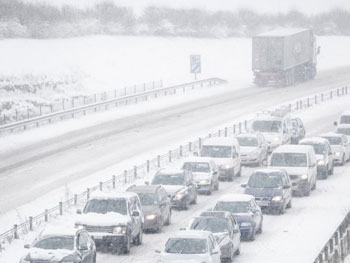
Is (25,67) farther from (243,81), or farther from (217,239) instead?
(217,239)

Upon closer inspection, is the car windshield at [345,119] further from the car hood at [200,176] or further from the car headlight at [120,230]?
the car headlight at [120,230]

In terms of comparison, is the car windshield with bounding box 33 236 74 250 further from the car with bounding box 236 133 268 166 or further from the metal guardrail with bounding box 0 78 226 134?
the metal guardrail with bounding box 0 78 226 134

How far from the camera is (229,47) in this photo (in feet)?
401

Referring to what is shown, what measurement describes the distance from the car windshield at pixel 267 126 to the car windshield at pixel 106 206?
22912 millimetres

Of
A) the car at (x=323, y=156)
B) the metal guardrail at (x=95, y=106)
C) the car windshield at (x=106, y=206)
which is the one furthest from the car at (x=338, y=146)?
the car windshield at (x=106, y=206)

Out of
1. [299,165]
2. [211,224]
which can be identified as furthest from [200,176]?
[211,224]

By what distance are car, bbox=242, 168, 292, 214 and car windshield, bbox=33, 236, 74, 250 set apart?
1225 centimetres

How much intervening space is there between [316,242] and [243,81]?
60803 mm

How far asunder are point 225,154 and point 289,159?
3997 mm

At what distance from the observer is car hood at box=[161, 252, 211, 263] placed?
90.1ft

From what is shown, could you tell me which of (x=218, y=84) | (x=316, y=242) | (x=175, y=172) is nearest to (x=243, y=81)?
(x=218, y=84)

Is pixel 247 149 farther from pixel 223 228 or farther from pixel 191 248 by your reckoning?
pixel 191 248

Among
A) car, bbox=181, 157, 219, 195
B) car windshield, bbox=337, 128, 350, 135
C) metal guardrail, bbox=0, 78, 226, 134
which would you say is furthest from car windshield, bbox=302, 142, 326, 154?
metal guardrail, bbox=0, 78, 226, 134

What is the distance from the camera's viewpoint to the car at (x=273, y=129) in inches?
2133
